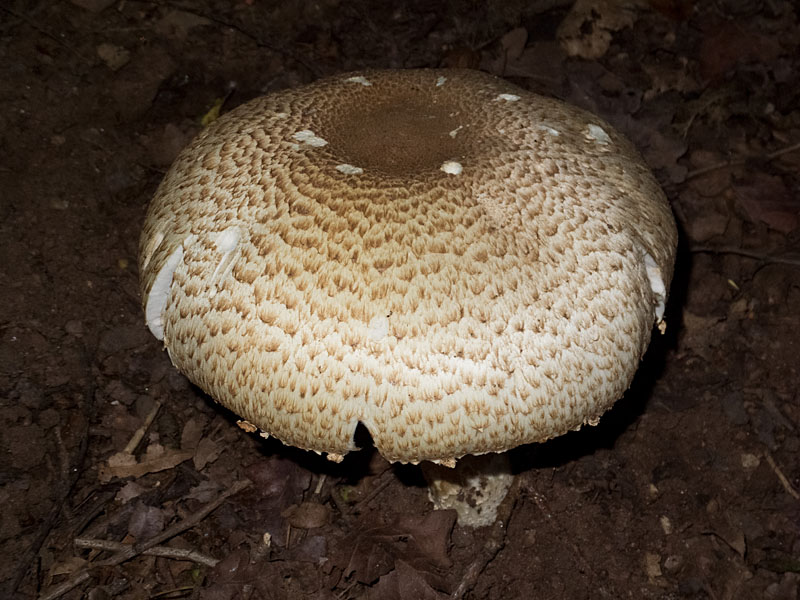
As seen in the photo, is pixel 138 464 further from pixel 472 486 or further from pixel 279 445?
pixel 472 486

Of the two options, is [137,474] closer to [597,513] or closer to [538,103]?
[597,513]

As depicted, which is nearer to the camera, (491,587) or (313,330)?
(313,330)

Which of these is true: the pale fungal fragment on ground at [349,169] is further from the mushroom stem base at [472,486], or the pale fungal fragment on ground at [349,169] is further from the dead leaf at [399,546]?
the dead leaf at [399,546]

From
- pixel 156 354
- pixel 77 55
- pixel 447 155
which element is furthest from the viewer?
pixel 77 55

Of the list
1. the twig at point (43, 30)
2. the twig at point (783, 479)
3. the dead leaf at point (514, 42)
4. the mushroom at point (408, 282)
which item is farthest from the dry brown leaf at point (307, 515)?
the dead leaf at point (514, 42)

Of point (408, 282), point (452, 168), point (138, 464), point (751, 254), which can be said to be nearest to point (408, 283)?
point (408, 282)

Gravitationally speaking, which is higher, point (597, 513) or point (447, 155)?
point (447, 155)

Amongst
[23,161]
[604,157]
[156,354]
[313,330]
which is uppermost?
[604,157]

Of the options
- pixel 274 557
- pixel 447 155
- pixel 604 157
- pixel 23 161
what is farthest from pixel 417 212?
pixel 23 161
